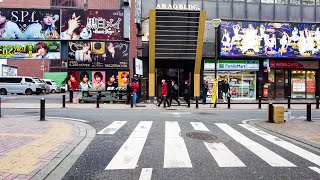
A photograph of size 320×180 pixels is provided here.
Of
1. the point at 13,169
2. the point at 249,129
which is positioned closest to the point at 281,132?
the point at 249,129

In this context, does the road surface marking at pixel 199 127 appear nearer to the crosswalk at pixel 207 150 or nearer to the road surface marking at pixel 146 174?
the crosswalk at pixel 207 150

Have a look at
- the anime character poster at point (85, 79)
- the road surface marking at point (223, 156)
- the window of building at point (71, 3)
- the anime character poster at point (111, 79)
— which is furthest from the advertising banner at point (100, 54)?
the window of building at point (71, 3)

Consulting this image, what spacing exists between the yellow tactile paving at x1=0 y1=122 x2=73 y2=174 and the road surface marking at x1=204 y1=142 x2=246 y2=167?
376 centimetres

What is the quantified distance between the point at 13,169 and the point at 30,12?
2551 centimetres

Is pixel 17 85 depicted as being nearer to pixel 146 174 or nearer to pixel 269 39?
pixel 269 39

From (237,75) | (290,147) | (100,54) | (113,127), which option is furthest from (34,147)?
(237,75)

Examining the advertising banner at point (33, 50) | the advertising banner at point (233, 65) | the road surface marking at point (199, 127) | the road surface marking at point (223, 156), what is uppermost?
the advertising banner at point (33, 50)

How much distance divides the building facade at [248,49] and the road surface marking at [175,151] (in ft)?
56.3

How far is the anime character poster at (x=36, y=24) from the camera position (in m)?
27.6

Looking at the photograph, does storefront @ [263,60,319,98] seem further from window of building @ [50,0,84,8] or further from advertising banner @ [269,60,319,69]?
window of building @ [50,0,84,8]

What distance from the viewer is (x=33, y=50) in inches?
1086

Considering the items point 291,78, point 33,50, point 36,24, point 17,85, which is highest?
point 36,24

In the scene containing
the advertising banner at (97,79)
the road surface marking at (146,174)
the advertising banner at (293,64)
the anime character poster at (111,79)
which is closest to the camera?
the road surface marking at (146,174)

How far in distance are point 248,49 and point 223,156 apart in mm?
22777
